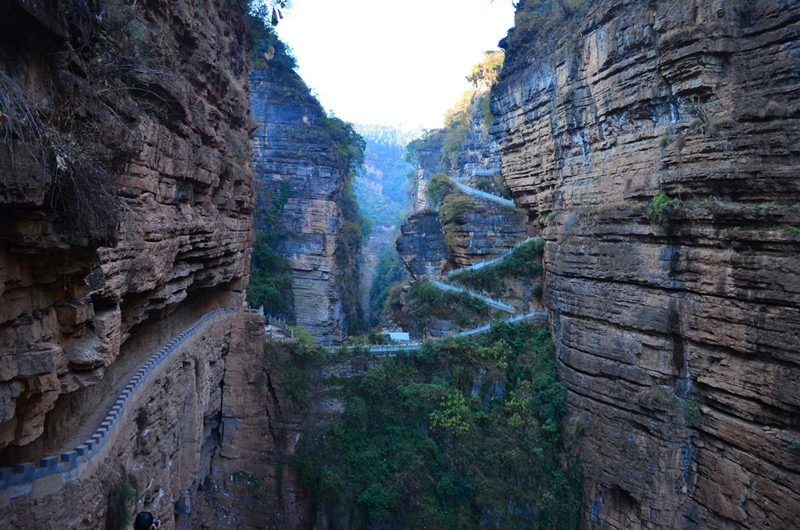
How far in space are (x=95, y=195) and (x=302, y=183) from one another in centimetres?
2466

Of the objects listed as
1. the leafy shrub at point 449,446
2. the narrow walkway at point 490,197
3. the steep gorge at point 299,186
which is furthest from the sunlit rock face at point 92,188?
the steep gorge at point 299,186

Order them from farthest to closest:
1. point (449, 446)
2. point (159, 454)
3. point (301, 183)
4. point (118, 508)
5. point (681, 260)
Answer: point (301, 183) < point (449, 446) < point (681, 260) < point (159, 454) < point (118, 508)

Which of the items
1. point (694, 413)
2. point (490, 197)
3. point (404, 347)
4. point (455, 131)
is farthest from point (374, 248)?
point (694, 413)

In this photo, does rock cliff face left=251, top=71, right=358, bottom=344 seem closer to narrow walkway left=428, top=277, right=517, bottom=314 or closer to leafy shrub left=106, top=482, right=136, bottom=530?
narrow walkway left=428, top=277, right=517, bottom=314

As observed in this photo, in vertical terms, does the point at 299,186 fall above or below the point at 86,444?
above

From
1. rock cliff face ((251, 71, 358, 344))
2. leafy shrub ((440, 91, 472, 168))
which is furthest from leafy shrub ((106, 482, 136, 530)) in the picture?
leafy shrub ((440, 91, 472, 168))

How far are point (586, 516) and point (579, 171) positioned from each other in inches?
413

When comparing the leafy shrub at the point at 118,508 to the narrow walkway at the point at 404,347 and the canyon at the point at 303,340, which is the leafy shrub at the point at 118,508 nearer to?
the canyon at the point at 303,340

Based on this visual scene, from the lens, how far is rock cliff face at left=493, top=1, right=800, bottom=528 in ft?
34.4

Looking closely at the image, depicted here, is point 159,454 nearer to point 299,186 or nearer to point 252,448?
point 252,448

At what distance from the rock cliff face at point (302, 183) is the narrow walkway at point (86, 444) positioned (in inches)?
791

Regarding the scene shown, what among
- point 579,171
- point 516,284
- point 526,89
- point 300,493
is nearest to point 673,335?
point 579,171

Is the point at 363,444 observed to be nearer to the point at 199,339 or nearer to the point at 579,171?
the point at 199,339

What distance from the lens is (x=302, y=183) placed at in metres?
29.9
